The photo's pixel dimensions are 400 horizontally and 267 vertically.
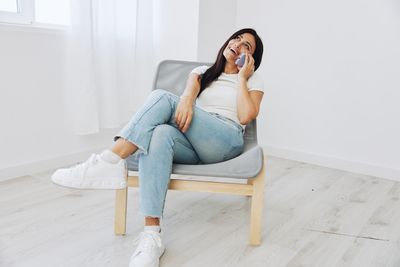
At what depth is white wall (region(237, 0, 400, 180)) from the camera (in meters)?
2.44

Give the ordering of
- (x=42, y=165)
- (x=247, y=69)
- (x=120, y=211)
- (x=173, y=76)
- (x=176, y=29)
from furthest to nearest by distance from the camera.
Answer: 1. (x=176, y=29)
2. (x=42, y=165)
3. (x=173, y=76)
4. (x=247, y=69)
5. (x=120, y=211)

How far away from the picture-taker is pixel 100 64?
2387mm

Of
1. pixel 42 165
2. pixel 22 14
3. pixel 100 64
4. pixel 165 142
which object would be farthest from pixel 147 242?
pixel 22 14

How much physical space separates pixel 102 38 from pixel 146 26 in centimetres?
40

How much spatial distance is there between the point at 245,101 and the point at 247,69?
0.54ft

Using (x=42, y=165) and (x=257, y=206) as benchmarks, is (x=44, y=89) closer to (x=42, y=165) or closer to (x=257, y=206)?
(x=42, y=165)

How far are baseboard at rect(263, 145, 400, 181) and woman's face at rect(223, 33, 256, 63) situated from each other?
1.32 meters

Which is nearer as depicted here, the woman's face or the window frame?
the woman's face

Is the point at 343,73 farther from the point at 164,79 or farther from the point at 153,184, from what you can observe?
the point at 153,184

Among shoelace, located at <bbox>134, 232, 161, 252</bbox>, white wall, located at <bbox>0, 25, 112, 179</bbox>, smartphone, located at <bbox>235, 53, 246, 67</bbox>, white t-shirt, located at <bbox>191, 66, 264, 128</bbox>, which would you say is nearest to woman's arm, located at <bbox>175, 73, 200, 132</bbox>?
white t-shirt, located at <bbox>191, 66, 264, 128</bbox>

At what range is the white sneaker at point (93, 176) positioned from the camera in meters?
1.35

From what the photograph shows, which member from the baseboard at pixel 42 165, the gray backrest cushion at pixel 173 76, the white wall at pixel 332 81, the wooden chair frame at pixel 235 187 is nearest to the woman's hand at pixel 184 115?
the wooden chair frame at pixel 235 187

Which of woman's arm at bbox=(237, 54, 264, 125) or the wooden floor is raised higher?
woman's arm at bbox=(237, 54, 264, 125)

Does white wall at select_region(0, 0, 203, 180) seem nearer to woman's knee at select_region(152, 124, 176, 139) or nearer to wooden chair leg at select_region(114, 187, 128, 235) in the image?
wooden chair leg at select_region(114, 187, 128, 235)
